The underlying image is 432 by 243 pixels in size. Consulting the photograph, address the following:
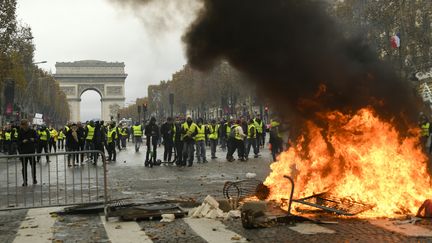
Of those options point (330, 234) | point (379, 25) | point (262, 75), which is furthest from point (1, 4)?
point (330, 234)

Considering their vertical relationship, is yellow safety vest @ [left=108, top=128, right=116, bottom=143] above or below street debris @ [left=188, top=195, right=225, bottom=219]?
above

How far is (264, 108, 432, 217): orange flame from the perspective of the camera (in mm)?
7984

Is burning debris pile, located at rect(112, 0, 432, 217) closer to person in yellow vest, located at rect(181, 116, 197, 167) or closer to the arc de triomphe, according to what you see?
person in yellow vest, located at rect(181, 116, 197, 167)

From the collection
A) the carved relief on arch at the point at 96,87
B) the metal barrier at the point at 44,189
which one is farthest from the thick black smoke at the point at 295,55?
the carved relief on arch at the point at 96,87

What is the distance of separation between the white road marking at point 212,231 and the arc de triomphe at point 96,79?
10510cm

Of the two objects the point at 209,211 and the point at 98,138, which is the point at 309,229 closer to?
the point at 209,211

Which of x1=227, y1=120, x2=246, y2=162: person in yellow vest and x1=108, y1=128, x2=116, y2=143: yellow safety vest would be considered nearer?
Answer: x1=227, y1=120, x2=246, y2=162: person in yellow vest

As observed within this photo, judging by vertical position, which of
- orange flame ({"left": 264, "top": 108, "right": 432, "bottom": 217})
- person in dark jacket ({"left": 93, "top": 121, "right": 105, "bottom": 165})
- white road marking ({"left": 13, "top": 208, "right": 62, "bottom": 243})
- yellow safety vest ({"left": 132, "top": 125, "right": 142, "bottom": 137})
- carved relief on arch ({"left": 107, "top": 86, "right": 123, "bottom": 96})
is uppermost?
carved relief on arch ({"left": 107, "top": 86, "right": 123, "bottom": 96})

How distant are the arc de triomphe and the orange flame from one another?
104 metres

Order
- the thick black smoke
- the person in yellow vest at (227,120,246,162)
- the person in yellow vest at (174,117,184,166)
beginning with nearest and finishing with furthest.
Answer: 1. the thick black smoke
2. the person in yellow vest at (174,117,184,166)
3. the person in yellow vest at (227,120,246,162)

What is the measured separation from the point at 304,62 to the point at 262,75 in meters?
0.68

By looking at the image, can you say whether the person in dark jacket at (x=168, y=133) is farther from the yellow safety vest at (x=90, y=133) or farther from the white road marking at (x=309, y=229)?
the white road marking at (x=309, y=229)

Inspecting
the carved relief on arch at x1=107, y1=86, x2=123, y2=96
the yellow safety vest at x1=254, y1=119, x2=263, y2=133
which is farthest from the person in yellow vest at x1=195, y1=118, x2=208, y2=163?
the carved relief on arch at x1=107, y1=86, x2=123, y2=96

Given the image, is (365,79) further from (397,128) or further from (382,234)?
(382,234)
